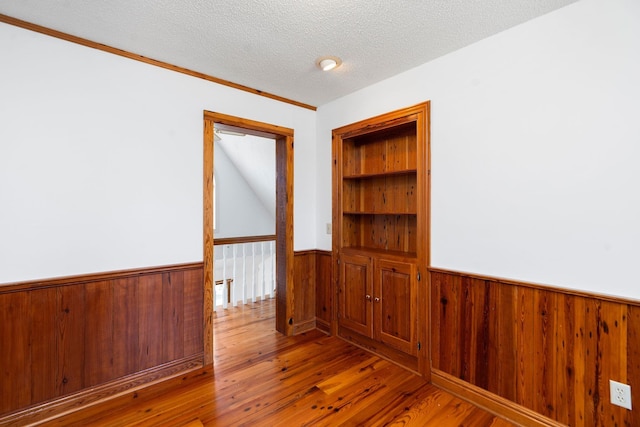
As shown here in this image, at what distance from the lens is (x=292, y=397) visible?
2.07 meters

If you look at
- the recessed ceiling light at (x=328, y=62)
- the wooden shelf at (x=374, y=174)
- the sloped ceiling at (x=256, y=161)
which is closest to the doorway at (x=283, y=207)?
the wooden shelf at (x=374, y=174)

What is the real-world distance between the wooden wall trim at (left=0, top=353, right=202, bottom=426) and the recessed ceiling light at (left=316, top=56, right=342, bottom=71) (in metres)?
2.53

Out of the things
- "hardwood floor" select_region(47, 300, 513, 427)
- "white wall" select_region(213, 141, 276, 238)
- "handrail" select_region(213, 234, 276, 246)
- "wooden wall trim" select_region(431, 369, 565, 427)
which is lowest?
"hardwood floor" select_region(47, 300, 513, 427)

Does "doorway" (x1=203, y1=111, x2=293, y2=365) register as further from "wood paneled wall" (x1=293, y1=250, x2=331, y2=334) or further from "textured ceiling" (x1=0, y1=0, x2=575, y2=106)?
"textured ceiling" (x1=0, y1=0, x2=575, y2=106)

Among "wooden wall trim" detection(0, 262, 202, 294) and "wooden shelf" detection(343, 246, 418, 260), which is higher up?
"wooden shelf" detection(343, 246, 418, 260)

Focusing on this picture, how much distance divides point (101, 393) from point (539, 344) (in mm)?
2832

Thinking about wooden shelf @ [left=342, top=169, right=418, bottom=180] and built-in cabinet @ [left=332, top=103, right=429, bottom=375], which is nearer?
built-in cabinet @ [left=332, top=103, right=429, bottom=375]

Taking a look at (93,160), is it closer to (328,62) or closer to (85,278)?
(85,278)

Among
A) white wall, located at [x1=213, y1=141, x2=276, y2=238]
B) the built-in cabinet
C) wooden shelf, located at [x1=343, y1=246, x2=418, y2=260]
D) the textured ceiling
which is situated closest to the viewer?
the textured ceiling

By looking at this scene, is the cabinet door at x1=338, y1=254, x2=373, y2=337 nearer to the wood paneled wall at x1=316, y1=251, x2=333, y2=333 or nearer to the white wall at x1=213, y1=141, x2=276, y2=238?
the wood paneled wall at x1=316, y1=251, x2=333, y2=333

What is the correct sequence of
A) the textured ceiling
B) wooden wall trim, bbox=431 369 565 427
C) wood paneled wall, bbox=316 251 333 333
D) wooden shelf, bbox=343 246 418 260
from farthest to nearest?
wood paneled wall, bbox=316 251 333 333, wooden shelf, bbox=343 246 418 260, wooden wall trim, bbox=431 369 565 427, the textured ceiling

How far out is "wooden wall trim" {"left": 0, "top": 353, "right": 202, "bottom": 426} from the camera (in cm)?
180

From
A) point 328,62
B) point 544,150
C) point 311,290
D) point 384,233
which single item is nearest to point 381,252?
point 384,233

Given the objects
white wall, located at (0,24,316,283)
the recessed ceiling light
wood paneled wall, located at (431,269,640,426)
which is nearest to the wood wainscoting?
white wall, located at (0,24,316,283)
